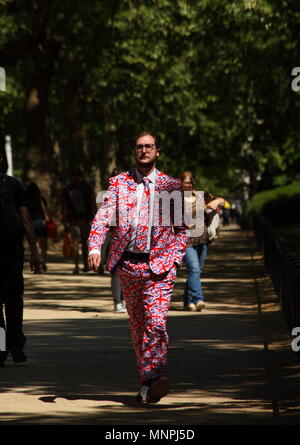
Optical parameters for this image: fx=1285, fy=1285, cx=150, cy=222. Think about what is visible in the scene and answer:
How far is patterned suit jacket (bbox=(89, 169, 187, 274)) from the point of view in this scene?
29.3ft

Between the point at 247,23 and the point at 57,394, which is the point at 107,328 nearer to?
the point at 57,394

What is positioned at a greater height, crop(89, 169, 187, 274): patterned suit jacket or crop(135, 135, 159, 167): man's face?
crop(135, 135, 159, 167): man's face

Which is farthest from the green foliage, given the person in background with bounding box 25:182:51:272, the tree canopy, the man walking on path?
the man walking on path

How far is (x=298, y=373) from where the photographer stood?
10.2 m

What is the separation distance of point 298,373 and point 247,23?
1769 cm

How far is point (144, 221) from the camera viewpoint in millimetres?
8992

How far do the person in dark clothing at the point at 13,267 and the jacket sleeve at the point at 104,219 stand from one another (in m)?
1.82

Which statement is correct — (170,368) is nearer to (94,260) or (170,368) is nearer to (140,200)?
(140,200)

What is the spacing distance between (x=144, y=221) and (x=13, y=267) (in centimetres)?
210

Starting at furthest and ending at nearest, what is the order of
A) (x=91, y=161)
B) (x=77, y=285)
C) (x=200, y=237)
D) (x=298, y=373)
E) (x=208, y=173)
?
(x=208, y=173), (x=91, y=161), (x=77, y=285), (x=200, y=237), (x=298, y=373)

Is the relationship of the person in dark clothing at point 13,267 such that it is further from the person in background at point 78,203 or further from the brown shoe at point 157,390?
the person in background at point 78,203

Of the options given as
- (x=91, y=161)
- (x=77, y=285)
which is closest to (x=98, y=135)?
(x=91, y=161)

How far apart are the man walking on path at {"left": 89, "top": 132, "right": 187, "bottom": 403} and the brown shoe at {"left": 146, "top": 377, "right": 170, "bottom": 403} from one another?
0.06m

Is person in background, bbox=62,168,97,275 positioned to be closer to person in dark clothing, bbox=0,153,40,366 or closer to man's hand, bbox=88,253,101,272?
→ person in dark clothing, bbox=0,153,40,366
